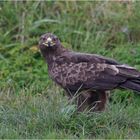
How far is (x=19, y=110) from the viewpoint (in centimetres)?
780

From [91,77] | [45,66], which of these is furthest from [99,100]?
[45,66]

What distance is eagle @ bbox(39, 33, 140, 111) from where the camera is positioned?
26.2 feet

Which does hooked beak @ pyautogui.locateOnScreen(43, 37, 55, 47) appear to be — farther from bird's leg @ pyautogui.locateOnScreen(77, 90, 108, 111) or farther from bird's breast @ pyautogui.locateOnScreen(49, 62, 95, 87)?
bird's leg @ pyautogui.locateOnScreen(77, 90, 108, 111)

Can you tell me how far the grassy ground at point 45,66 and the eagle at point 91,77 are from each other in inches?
7.1

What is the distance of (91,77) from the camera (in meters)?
8.12

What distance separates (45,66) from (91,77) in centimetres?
252

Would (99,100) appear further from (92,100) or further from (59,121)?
(59,121)

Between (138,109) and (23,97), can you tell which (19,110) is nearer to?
(23,97)

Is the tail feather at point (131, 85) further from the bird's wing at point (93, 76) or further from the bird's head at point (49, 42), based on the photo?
the bird's head at point (49, 42)

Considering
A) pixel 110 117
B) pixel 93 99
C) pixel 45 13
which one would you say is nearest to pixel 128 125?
→ pixel 110 117

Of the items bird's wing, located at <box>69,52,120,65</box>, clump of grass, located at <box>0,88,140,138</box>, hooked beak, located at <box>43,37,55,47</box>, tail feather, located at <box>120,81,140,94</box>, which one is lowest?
clump of grass, located at <box>0,88,140,138</box>

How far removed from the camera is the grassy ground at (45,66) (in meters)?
7.48

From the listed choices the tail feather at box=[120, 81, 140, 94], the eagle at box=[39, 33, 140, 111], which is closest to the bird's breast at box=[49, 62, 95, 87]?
the eagle at box=[39, 33, 140, 111]

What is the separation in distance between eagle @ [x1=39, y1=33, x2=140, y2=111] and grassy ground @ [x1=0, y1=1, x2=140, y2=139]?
0.59 ft
